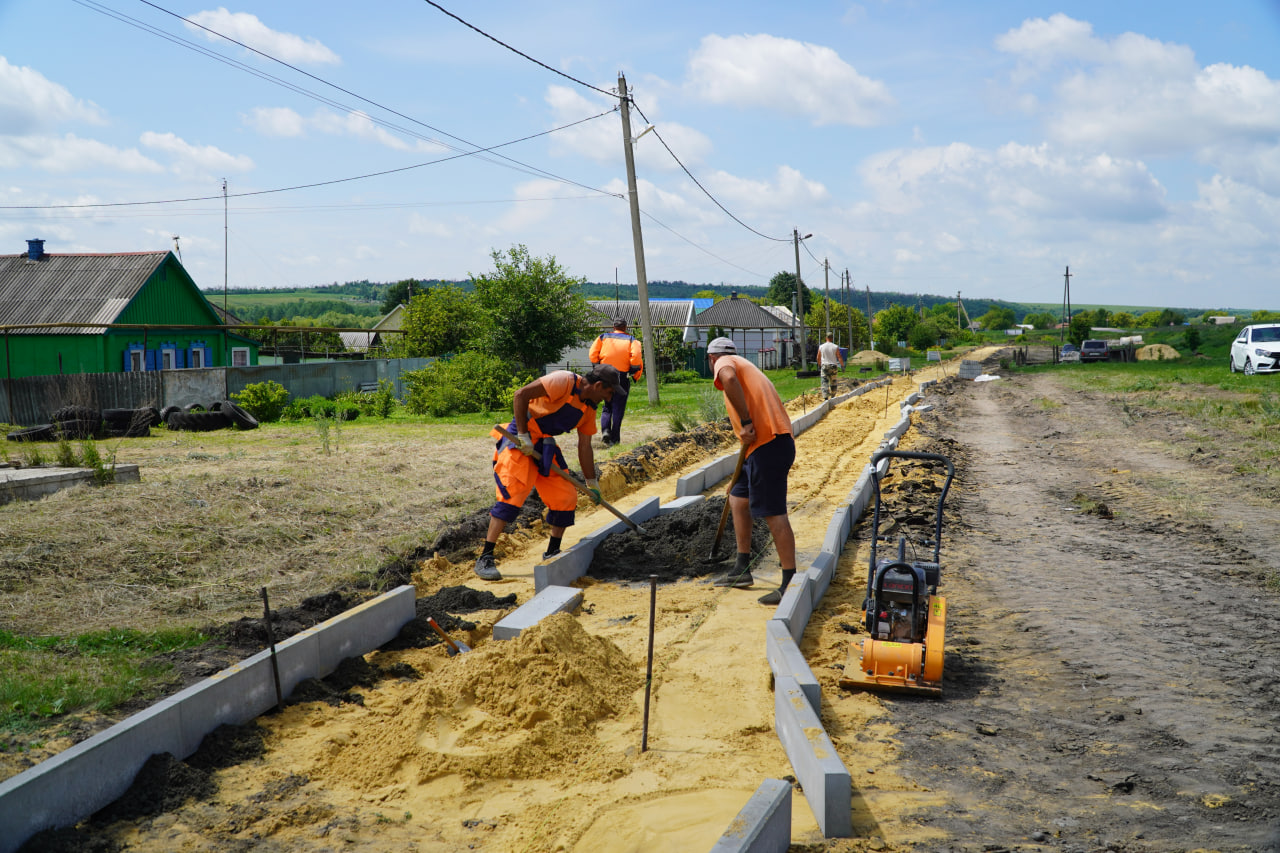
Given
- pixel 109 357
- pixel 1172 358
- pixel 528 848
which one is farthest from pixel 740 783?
pixel 1172 358

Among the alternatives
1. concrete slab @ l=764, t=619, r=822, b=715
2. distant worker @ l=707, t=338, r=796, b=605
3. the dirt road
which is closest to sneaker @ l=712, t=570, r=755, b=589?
distant worker @ l=707, t=338, r=796, b=605

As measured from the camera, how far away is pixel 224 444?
47.6 ft

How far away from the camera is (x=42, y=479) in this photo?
8.79 meters

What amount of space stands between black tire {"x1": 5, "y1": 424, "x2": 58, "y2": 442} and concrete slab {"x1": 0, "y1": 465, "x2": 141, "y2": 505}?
5.03 m

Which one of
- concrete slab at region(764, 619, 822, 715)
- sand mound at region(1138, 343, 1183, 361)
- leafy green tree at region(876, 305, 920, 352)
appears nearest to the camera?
concrete slab at region(764, 619, 822, 715)

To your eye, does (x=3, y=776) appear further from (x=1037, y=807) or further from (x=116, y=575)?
(x=1037, y=807)

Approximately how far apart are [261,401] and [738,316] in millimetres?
45588

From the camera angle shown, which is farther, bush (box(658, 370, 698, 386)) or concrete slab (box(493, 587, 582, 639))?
bush (box(658, 370, 698, 386))

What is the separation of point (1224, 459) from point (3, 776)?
13.9 meters

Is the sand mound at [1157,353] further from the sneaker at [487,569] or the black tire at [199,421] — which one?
the sneaker at [487,569]

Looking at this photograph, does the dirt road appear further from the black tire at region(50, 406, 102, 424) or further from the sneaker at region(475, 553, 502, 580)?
the black tire at region(50, 406, 102, 424)

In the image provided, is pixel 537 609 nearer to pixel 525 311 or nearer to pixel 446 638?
pixel 446 638

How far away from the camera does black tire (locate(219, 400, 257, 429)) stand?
17.5 meters

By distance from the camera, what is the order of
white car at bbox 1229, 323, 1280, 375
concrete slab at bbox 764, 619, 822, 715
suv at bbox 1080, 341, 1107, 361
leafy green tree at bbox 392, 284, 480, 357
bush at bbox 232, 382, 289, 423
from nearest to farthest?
concrete slab at bbox 764, 619, 822, 715
bush at bbox 232, 382, 289, 423
white car at bbox 1229, 323, 1280, 375
leafy green tree at bbox 392, 284, 480, 357
suv at bbox 1080, 341, 1107, 361
